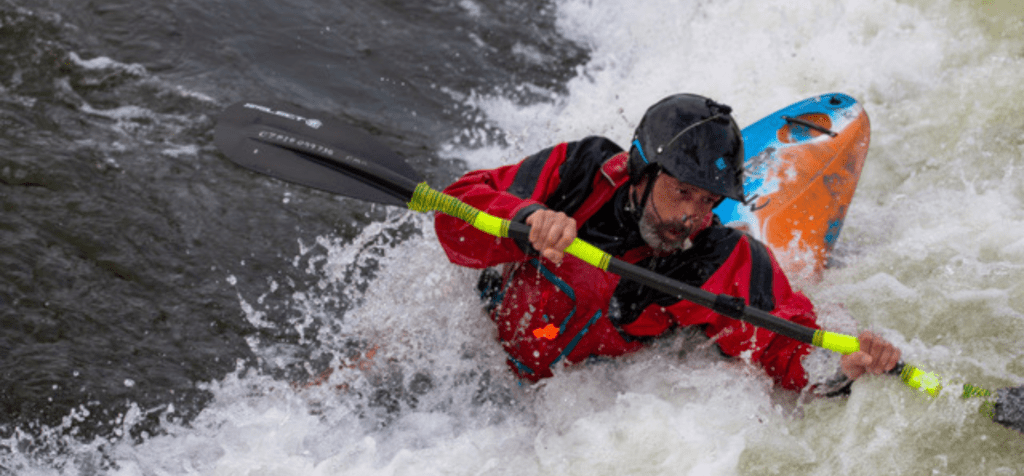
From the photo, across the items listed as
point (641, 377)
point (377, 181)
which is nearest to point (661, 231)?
point (641, 377)

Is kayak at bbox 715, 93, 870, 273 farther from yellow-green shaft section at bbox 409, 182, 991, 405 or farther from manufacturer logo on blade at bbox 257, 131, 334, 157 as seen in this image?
manufacturer logo on blade at bbox 257, 131, 334, 157

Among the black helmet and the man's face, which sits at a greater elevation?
the black helmet

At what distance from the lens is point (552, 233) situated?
8.95 ft

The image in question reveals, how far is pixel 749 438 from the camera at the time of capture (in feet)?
10.3

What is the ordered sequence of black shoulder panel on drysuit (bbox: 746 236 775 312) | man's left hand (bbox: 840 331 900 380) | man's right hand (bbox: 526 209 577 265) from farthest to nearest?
black shoulder panel on drysuit (bbox: 746 236 775 312), man's left hand (bbox: 840 331 900 380), man's right hand (bbox: 526 209 577 265)

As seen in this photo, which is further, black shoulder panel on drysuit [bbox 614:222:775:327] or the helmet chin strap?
black shoulder panel on drysuit [bbox 614:222:775:327]

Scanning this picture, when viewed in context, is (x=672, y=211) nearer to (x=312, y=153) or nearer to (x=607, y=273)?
(x=607, y=273)

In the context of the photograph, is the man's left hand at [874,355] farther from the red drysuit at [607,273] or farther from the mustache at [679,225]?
the mustache at [679,225]

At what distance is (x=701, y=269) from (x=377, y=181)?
1.20 m

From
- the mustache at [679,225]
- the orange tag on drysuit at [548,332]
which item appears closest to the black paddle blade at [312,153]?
the orange tag on drysuit at [548,332]

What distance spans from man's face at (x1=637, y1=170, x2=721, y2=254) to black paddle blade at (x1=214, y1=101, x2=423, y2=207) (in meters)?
0.88

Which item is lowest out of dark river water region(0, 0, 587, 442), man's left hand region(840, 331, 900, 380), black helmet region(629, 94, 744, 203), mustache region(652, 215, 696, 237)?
dark river water region(0, 0, 587, 442)

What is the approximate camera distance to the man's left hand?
2.84 metres

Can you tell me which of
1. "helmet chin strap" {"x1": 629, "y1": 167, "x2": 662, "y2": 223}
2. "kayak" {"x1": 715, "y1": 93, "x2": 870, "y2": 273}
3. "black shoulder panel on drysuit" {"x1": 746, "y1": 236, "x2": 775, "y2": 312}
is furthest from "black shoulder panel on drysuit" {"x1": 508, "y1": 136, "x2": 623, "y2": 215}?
"kayak" {"x1": 715, "y1": 93, "x2": 870, "y2": 273}
